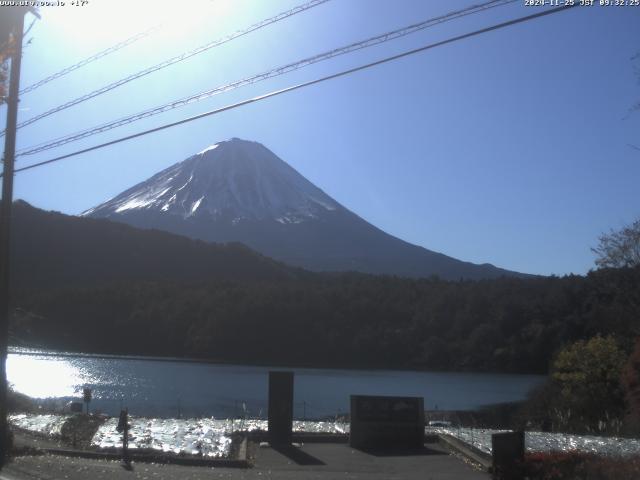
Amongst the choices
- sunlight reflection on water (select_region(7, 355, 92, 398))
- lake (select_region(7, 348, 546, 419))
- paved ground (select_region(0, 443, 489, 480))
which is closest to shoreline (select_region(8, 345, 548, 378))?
lake (select_region(7, 348, 546, 419))

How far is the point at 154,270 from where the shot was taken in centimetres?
7712

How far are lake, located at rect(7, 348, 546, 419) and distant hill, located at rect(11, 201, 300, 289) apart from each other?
15.7 m

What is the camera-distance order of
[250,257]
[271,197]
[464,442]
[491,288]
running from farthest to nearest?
[271,197]
[250,257]
[491,288]
[464,442]

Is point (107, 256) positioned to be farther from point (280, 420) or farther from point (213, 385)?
point (280, 420)

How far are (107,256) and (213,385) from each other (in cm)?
3693

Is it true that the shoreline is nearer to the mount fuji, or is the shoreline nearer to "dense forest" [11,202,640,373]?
"dense forest" [11,202,640,373]

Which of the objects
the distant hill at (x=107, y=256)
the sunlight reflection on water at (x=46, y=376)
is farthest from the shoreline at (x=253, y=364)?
the distant hill at (x=107, y=256)

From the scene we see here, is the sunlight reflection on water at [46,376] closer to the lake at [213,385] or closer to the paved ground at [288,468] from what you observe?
the lake at [213,385]

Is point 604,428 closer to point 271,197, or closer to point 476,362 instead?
point 476,362

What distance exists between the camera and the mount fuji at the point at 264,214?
135750mm

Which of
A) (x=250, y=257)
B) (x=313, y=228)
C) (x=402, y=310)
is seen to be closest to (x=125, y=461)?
(x=402, y=310)

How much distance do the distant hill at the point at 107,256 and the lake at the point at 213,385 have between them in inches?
619

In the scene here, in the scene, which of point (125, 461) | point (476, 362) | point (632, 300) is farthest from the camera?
point (476, 362)

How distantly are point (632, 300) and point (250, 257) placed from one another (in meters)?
57.6
